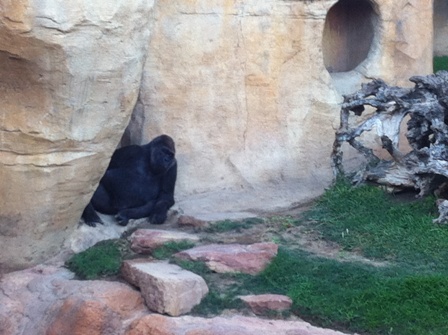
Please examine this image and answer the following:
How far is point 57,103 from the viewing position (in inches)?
210

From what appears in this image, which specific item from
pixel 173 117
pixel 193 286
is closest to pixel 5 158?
pixel 193 286

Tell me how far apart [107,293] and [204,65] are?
277 cm

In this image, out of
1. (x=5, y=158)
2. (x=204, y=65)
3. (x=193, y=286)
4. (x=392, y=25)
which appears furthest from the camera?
(x=392, y=25)

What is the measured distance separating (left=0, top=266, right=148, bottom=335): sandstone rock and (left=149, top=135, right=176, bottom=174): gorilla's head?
4.77 feet

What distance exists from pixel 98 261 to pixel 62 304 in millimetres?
587

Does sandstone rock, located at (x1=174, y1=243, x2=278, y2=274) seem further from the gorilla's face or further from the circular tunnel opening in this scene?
the circular tunnel opening

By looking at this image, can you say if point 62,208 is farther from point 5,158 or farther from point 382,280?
point 382,280

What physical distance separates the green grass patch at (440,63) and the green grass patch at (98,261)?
5.26 meters

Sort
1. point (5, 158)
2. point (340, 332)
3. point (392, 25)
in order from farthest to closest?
point (392, 25)
point (5, 158)
point (340, 332)

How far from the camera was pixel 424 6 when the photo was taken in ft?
27.6

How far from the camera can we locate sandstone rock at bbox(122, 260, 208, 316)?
4961mm

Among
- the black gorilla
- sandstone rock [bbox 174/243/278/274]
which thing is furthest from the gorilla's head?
sandstone rock [bbox 174/243/278/274]

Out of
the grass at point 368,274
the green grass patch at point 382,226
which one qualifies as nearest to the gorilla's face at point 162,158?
the grass at point 368,274

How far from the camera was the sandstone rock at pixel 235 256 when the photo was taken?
218 inches
